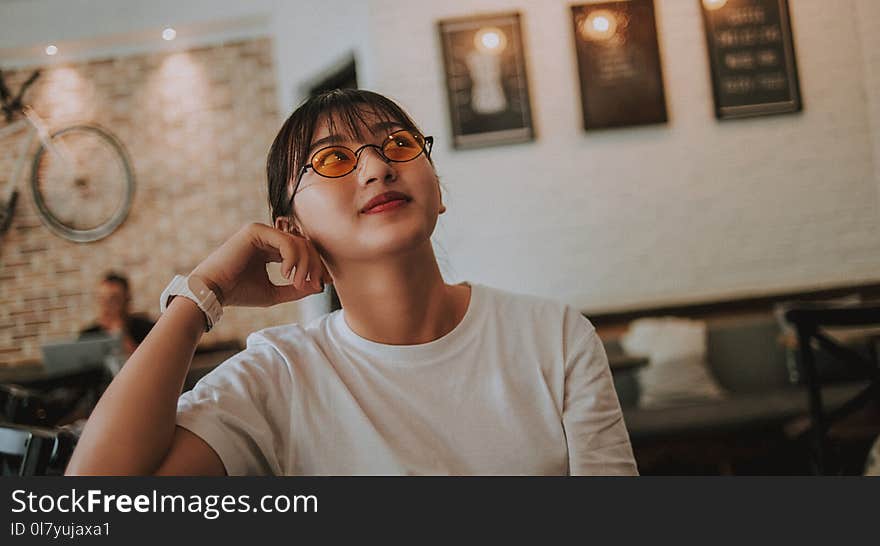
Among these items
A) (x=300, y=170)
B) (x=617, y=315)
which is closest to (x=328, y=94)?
(x=300, y=170)

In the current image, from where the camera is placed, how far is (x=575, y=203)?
49.0 inches

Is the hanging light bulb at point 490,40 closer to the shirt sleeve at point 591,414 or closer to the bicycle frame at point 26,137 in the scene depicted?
the shirt sleeve at point 591,414

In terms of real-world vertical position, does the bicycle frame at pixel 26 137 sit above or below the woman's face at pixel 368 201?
above

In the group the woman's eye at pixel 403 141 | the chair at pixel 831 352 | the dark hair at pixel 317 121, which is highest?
the dark hair at pixel 317 121

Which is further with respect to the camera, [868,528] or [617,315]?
[617,315]

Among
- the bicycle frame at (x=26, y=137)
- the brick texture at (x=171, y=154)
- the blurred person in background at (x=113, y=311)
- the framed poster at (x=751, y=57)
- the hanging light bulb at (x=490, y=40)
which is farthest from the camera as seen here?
the blurred person in background at (x=113, y=311)

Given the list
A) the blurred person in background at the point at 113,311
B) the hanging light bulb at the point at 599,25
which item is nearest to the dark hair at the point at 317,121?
the hanging light bulb at the point at 599,25

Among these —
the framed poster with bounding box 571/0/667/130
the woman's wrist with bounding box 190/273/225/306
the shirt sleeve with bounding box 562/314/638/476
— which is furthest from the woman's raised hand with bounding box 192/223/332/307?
the framed poster with bounding box 571/0/667/130

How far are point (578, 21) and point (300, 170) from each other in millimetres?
600

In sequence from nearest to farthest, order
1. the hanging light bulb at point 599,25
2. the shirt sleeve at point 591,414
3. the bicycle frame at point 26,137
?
the shirt sleeve at point 591,414 < the hanging light bulb at point 599,25 < the bicycle frame at point 26,137

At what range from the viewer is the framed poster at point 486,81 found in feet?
4.14

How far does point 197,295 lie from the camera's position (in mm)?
639

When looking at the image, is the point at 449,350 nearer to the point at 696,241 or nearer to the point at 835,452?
the point at 696,241

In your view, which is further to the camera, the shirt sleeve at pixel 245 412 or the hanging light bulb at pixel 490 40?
the hanging light bulb at pixel 490 40
